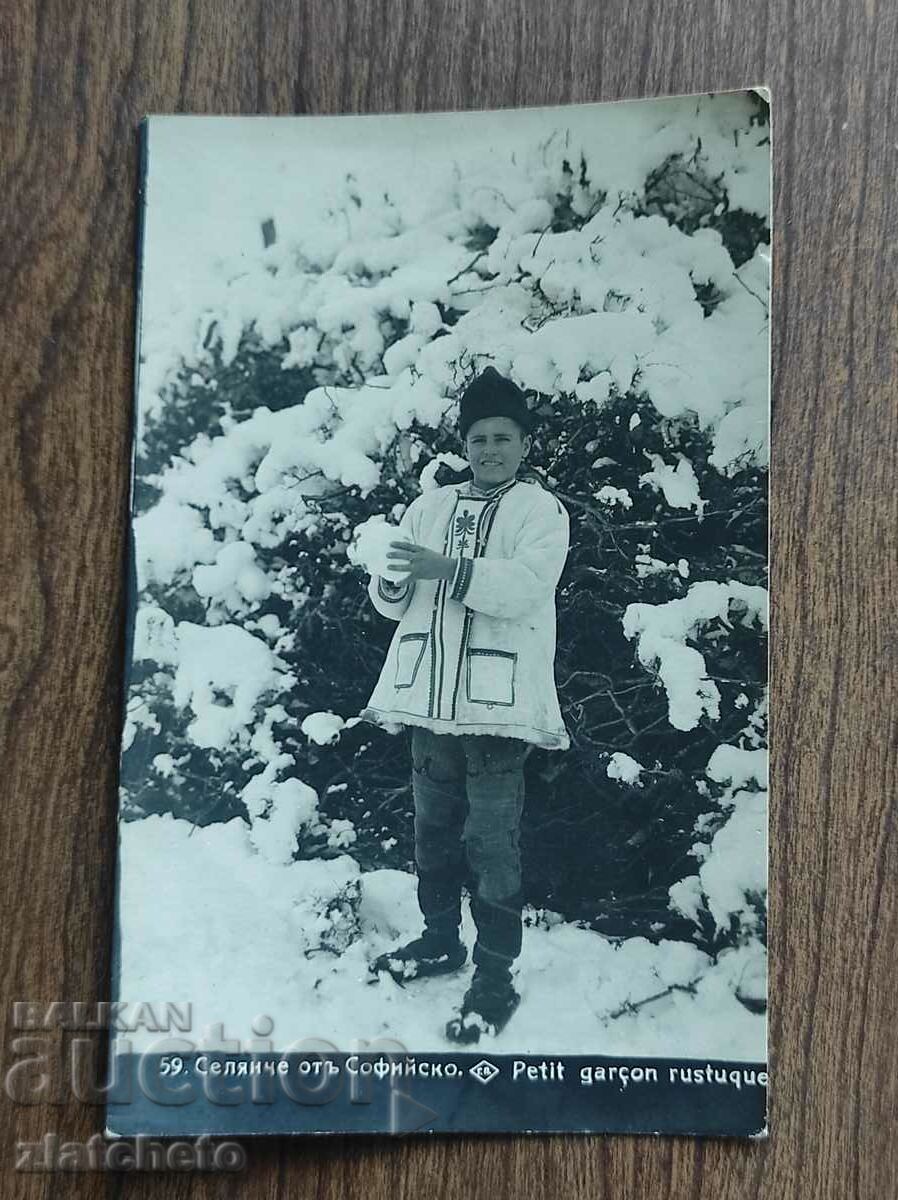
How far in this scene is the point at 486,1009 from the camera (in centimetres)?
41

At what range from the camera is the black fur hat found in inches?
16.8

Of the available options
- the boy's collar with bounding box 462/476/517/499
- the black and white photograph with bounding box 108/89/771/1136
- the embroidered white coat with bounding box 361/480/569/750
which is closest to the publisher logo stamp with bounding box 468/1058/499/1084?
the black and white photograph with bounding box 108/89/771/1136

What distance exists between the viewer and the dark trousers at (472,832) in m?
0.42

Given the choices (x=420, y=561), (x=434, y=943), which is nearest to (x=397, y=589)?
(x=420, y=561)

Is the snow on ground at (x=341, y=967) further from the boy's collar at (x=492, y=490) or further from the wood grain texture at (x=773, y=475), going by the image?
the boy's collar at (x=492, y=490)

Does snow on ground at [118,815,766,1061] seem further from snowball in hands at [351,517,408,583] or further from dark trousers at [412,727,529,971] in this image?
snowball in hands at [351,517,408,583]

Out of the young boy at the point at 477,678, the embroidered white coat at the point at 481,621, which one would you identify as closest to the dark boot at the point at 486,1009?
the young boy at the point at 477,678

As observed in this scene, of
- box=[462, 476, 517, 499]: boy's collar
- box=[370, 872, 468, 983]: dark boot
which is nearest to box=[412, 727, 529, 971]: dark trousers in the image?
box=[370, 872, 468, 983]: dark boot

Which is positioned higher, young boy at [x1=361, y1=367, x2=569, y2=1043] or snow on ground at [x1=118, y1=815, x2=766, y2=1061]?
young boy at [x1=361, y1=367, x2=569, y2=1043]

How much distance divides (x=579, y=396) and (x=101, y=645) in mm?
242

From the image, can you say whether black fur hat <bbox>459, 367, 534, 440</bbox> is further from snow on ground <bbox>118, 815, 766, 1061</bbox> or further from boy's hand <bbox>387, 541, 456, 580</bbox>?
snow on ground <bbox>118, 815, 766, 1061</bbox>

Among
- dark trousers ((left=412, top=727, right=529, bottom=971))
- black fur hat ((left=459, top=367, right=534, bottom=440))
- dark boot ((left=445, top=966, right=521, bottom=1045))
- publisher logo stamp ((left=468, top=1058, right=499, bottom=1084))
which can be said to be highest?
black fur hat ((left=459, top=367, right=534, bottom=440))

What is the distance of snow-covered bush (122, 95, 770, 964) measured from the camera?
0.42m

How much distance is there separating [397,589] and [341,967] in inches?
6.5
